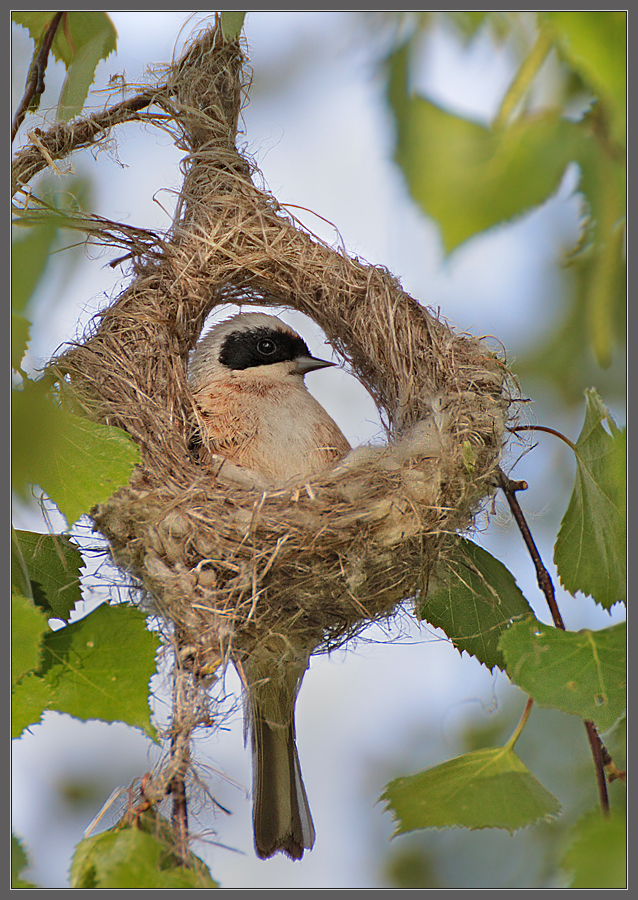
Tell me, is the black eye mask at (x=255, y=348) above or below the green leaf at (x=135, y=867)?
above

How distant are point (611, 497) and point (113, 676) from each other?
1068mm

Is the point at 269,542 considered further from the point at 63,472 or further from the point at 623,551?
the point at 623,551

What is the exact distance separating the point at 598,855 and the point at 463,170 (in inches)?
37.1

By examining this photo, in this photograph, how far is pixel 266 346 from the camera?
7.71 ft

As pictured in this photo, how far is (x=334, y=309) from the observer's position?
2.04 m

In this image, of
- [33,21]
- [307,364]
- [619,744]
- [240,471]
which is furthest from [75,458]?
[619,744]

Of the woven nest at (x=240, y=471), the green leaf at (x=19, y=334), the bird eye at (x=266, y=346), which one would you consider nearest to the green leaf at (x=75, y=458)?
the green leaf at (x=19, y=334)

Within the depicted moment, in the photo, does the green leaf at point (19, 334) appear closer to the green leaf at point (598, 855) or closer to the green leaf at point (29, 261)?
the green leaf at point (29, 261)

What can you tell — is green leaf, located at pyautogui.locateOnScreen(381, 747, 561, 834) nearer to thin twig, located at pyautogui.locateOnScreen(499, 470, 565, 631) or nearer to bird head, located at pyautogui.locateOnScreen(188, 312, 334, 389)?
thin twig, located at pyautogui.locateOnScreen(499, 470, 565, 631)

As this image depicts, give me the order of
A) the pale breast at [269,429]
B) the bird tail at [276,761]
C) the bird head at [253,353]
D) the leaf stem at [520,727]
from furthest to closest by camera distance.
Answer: the bird head at [253,353] → the pale breast at [269,429] → the bird tail at [276,761] → the leaf stem at [520,727]

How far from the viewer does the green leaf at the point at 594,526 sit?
157cm

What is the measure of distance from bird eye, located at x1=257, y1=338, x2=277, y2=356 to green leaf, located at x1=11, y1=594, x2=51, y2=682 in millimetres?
1244

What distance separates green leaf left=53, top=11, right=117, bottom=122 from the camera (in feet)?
4.79

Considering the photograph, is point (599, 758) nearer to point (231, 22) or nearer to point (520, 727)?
point (520, 727)
